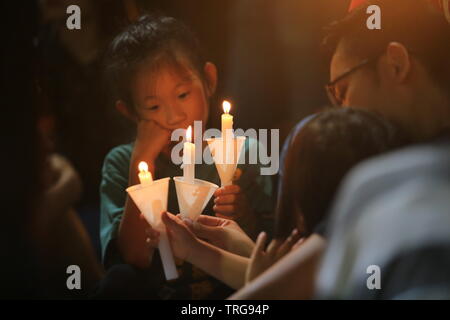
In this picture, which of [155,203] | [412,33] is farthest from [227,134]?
[412,33]

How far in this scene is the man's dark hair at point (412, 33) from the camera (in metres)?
1.51

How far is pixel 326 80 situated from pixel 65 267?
2.79 ft

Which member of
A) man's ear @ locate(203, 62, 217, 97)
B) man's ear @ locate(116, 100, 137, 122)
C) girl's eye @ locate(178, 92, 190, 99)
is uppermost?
man's ear @ locate(203, 62, 217, 97)

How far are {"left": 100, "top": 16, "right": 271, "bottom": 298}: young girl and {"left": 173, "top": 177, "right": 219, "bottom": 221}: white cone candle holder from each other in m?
0.04

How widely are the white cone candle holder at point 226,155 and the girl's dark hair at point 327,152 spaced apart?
0.43ft

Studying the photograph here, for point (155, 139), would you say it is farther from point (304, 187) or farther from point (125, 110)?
point (304, 187)

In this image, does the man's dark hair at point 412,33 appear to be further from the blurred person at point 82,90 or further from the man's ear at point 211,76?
the blurred person at point 82,90

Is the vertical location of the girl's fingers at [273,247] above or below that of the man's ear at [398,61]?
below

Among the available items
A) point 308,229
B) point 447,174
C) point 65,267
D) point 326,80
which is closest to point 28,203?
point 65,267

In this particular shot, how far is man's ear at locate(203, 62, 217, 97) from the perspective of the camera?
5.22 ft

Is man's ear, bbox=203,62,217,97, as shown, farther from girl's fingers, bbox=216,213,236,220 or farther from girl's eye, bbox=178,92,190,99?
girl's fingers, bbox=216,213,236,220

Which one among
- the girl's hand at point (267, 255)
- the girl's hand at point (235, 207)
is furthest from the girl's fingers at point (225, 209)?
the girl's hand at point (267, 255)

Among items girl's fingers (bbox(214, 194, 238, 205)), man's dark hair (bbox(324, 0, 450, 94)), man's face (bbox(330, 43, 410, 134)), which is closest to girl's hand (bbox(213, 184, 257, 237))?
girl's fingers (bbox(214, 194, 238, 205))

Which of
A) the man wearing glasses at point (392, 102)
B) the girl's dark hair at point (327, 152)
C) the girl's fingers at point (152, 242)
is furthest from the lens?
the girl's fingers at point (152, 242)
